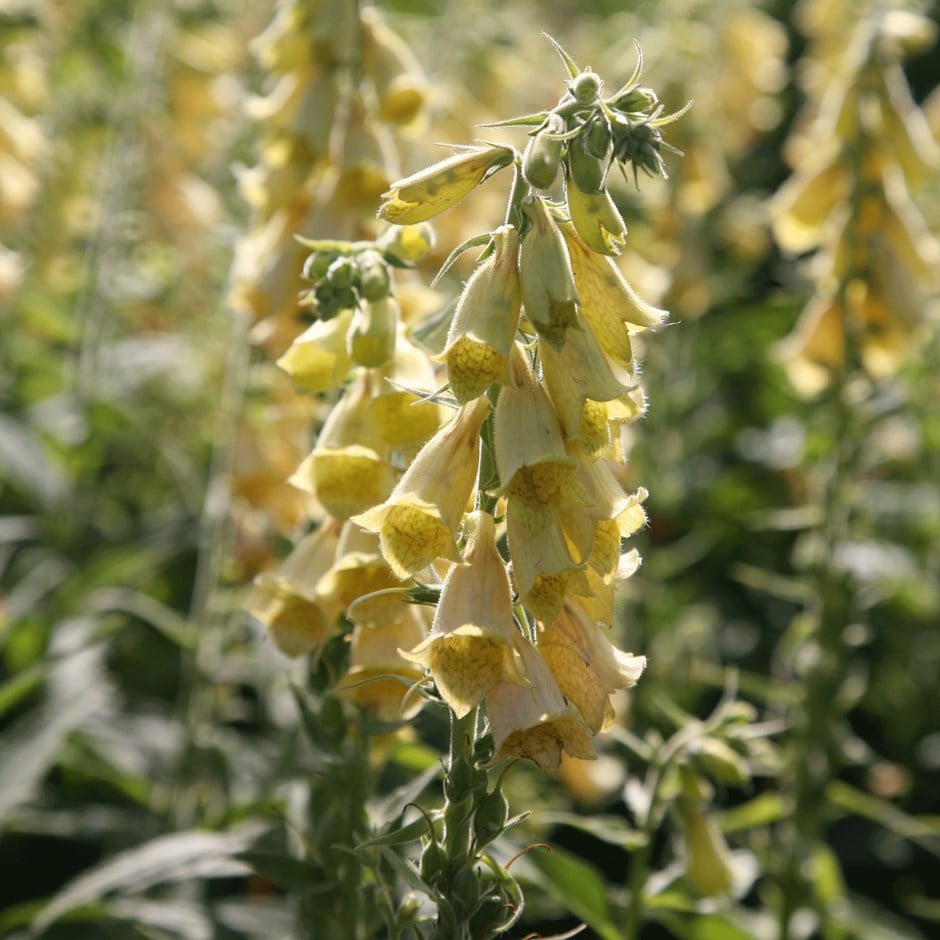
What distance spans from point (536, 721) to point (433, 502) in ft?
0.69

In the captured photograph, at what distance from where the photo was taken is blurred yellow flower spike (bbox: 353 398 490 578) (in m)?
1.06

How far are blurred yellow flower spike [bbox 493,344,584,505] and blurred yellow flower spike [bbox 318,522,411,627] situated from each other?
262 mm

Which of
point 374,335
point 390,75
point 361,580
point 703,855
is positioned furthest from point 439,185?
point 703,855

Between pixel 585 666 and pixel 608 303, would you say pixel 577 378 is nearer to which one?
pixel 608 303

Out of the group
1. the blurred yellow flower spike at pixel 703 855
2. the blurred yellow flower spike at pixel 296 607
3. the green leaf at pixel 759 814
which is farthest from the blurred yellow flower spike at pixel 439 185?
the green leaf at pixel 759 814

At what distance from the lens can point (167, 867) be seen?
1519 millimetres

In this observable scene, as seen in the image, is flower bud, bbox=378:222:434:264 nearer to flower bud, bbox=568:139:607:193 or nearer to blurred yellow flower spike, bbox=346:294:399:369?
blurred yellow flower spike, bbox=346:294:399:369

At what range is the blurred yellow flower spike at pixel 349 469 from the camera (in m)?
1.33

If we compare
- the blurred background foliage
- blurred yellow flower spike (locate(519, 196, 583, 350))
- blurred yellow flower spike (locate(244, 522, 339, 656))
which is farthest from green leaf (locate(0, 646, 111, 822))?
blurred yellow flower spike (locate(519, 196, 583, 350))

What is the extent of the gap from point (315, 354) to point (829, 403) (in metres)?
1.39

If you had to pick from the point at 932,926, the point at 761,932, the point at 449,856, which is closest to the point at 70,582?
the point at 761,932

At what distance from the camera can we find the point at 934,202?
363 cm

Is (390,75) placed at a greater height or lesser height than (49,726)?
greater

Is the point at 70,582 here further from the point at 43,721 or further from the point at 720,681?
the point at 720,681
